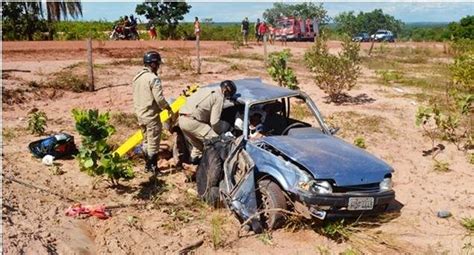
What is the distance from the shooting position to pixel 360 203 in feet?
18.3

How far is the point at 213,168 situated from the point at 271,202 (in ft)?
3.15

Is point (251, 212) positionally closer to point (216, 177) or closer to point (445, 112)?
point (216, 177)

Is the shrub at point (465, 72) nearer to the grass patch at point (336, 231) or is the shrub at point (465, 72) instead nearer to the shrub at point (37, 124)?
the grass patch at point (336, 231)

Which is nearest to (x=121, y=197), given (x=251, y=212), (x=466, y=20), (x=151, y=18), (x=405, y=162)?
(x=251, y=212)

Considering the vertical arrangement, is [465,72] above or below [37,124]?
above

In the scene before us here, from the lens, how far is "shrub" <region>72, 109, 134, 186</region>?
253 inches

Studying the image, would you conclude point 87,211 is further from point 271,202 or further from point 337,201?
point 337,201

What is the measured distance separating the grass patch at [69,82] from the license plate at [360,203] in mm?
9355

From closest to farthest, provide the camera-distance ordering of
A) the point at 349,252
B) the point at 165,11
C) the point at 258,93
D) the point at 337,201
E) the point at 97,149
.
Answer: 1. the point at 349,252
2. the point at 337,201
3. the point at 97,149
4. the point at 258,93
5. the point at 165,11

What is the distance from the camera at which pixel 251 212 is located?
18.7 feet

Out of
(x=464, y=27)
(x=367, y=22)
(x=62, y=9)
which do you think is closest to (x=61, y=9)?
(x=62, y=9)

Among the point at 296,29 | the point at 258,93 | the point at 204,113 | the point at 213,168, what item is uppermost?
the point at 296,29

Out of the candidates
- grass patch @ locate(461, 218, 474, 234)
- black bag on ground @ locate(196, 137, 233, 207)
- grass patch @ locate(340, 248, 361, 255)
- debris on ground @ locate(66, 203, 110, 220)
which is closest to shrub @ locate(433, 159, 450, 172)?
grass patch @ locate(461, 218, 474, 234)

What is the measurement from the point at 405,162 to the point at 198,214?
13.7ft
